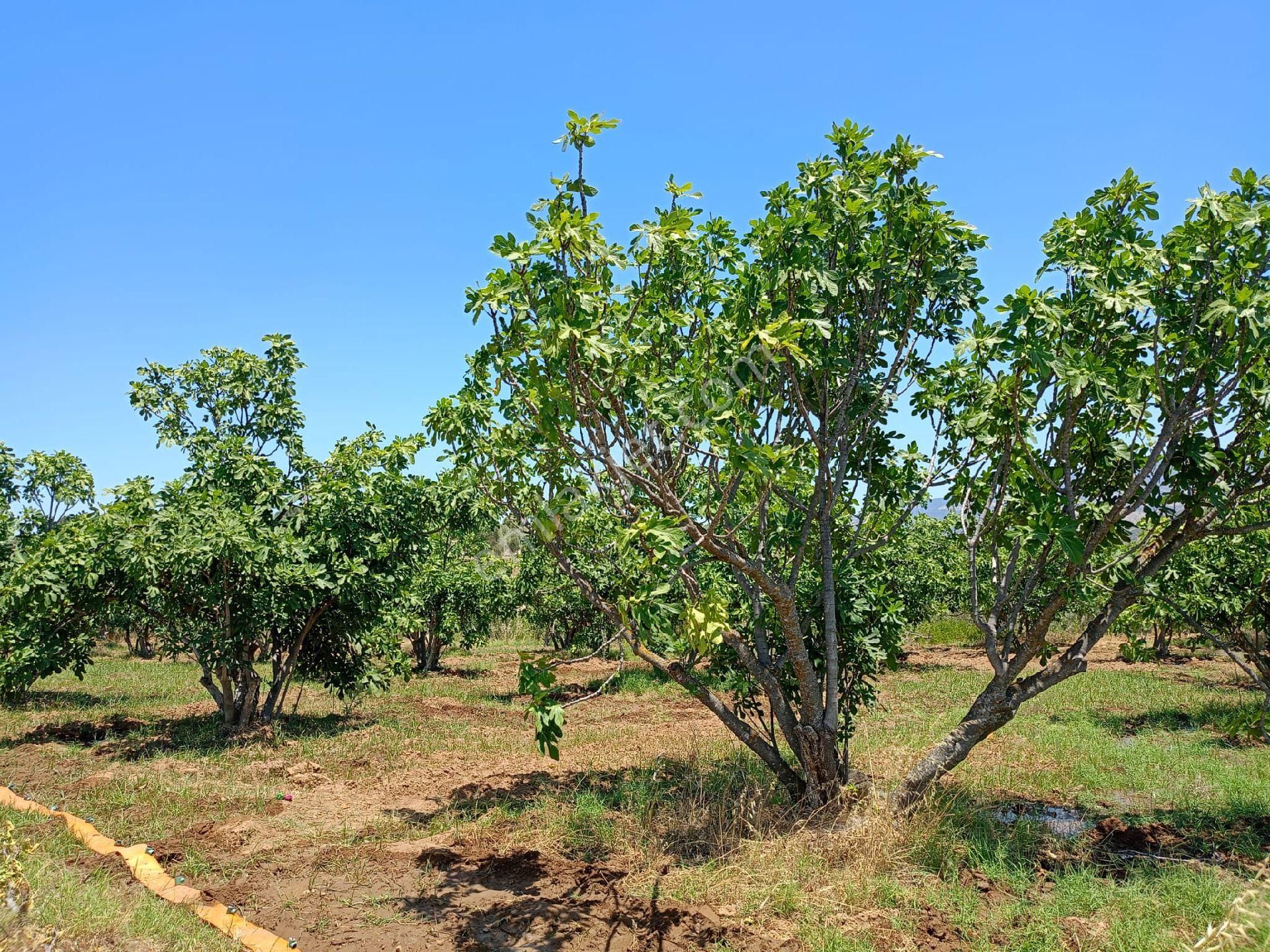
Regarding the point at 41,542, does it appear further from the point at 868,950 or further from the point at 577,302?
the point at 868,950

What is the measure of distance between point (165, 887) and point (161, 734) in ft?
21.9

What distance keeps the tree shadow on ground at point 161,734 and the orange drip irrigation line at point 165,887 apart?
3.00 m

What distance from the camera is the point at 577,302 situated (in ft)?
17.0

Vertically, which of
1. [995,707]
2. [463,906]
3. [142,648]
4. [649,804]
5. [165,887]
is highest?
[995,707]

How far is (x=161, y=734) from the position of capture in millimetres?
11516

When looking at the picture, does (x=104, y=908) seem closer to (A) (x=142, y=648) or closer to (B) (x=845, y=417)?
(B) (x=845, y=417)

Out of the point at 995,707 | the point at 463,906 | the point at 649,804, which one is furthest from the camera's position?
the point at 649,804

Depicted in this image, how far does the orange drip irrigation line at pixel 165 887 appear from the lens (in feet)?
16.5

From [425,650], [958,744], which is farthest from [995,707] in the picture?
[425,650]

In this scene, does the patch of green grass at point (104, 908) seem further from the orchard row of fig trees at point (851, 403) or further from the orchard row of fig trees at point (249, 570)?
the orchard row of fig trees at point (249, 570)

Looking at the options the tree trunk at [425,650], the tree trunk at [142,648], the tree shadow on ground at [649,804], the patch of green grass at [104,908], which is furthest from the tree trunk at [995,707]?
the tree trunk at [142,648]

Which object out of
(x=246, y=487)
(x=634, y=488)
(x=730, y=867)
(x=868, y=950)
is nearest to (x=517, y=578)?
(x=246, y=487)

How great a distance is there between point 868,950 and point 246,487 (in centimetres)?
947

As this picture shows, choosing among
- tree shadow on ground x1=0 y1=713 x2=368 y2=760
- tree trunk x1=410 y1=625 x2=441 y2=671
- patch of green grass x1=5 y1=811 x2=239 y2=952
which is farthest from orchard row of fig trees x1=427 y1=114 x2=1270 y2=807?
tree trunk x1=410 y1=625 x2=441 y2=671
